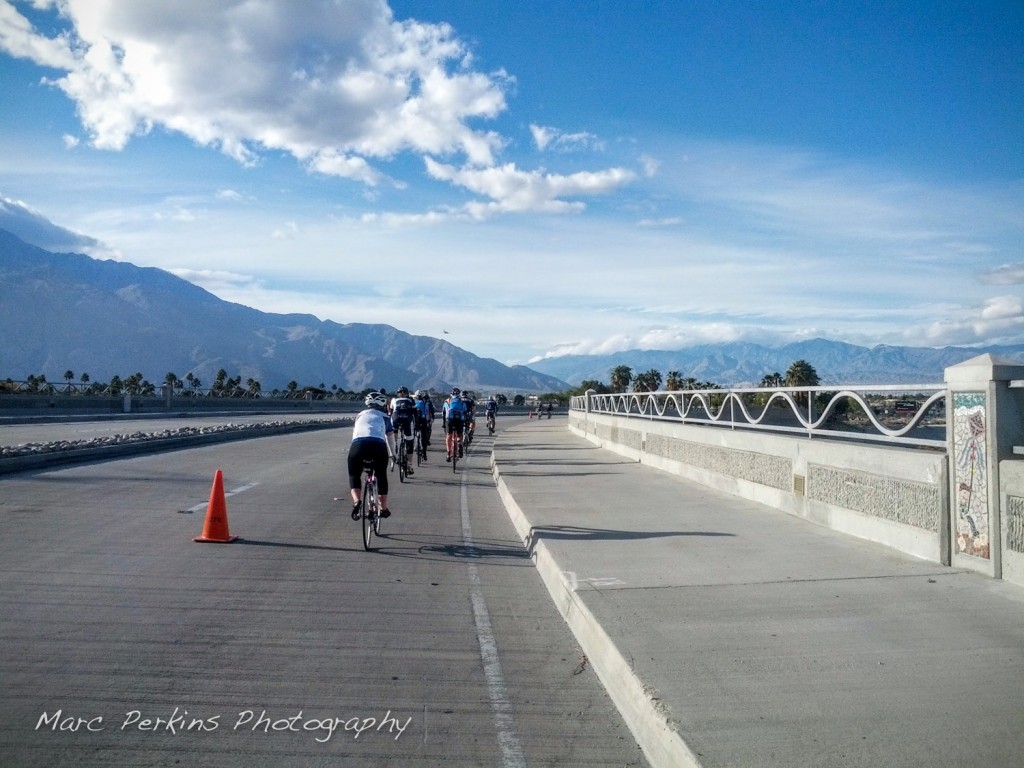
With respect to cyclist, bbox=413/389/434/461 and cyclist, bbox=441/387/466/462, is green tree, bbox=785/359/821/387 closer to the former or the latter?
cyclist, bbox=441/387/466/462

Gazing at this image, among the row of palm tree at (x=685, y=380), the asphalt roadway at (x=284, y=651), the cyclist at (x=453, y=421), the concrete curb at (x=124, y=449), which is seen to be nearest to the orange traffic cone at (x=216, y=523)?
the asphalt roadway at (x=284, y=651)

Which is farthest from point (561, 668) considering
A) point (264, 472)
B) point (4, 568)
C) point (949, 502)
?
point (264, 472)

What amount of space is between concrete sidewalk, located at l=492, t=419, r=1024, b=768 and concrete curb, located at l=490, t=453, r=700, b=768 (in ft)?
0.04

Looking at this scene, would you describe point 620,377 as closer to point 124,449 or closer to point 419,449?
point 419,449

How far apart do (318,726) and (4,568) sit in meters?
5.42

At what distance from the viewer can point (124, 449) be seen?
2369 cm

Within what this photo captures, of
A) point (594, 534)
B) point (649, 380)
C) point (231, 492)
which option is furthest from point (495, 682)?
point (649, 380)

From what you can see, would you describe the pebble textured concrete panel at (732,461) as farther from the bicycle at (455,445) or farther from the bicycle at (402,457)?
the bicycle at (402,457)

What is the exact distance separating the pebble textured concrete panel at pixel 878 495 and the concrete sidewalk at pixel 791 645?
376 millimetres

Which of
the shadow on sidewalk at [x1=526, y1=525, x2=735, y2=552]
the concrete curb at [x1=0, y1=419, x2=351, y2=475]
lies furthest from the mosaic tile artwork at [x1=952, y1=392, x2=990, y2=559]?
the concrete curb at [x1=0, y1=419, x2=351, y2=475]

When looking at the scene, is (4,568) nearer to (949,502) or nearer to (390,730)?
(390,730)

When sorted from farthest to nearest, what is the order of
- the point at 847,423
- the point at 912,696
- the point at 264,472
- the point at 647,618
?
the point at 264,472 < the point at 847,423 < the point at 647,618 < the point at 912,696

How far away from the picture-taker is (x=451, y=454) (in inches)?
872

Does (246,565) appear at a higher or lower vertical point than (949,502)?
lower
